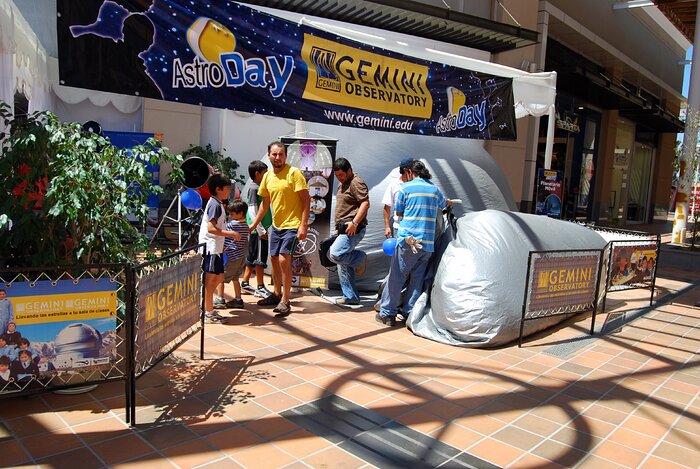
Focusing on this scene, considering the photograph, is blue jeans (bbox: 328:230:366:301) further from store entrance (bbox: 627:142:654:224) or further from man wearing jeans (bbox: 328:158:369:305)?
store entrance (bbox: 627:142:654:224)

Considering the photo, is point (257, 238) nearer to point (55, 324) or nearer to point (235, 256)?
point (235, 256)

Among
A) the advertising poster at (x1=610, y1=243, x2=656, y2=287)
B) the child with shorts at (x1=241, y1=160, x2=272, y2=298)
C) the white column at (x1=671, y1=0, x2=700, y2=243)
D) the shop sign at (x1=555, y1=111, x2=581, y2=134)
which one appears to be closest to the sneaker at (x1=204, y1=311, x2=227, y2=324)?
the child with shorts at (x1=241, y1=160, x2=272, y2=298)

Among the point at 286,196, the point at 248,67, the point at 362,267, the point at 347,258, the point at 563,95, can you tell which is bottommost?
the point at 362,267

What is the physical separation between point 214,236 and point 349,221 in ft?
5.78

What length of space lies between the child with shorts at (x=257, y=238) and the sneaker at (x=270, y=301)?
0.75ft

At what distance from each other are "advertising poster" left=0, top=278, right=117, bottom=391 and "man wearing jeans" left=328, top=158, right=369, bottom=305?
351cm

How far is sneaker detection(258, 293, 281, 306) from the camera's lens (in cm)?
650

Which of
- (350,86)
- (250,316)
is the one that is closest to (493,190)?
(350,86)

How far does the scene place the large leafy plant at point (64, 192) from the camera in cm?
355

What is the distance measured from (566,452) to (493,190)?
5744 millimetres

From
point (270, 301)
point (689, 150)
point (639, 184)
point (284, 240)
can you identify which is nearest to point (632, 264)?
point (284, 240)

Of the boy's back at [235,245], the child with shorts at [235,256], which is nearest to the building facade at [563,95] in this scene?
the child with shorts at [235,256]

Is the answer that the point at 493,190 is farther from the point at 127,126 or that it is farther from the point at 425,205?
the point at 127,126

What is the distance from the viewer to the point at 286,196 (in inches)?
239
